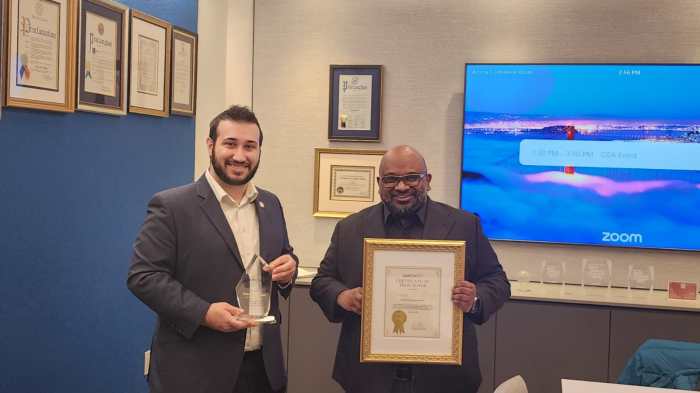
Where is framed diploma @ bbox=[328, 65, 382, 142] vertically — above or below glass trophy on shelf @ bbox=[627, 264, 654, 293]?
above

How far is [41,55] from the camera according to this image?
9.96 feet

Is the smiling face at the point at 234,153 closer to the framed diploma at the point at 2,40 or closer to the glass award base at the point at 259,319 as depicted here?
the glass award base at the point at 259,319

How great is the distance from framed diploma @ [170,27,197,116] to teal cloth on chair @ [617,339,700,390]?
8.47 feet

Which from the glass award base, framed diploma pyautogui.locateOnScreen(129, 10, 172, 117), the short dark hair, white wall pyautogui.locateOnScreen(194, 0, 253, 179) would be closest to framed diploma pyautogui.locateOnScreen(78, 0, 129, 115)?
framed diploma pyautogui.locateOnScreen(129, 10, 172, 117)

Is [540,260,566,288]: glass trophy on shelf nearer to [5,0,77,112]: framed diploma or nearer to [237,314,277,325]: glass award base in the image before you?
[237,314,277,325]: glass award base

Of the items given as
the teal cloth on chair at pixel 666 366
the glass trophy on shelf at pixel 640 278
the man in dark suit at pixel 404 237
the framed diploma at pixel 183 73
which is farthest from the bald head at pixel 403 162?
the glass trophy on shelf at pixel 640 278

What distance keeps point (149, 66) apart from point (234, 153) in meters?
1.58

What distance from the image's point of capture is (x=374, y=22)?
A: 4512 mm

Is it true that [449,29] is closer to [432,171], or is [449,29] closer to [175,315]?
[432,171]

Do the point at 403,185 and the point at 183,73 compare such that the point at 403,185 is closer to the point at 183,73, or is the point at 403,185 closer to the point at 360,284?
the point at 360,284

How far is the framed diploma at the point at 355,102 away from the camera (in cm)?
450

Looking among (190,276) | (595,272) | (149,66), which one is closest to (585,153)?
(595,272)

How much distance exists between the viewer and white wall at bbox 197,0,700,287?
4.20 m

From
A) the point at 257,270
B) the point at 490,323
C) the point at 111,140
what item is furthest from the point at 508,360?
the point at 111,140
